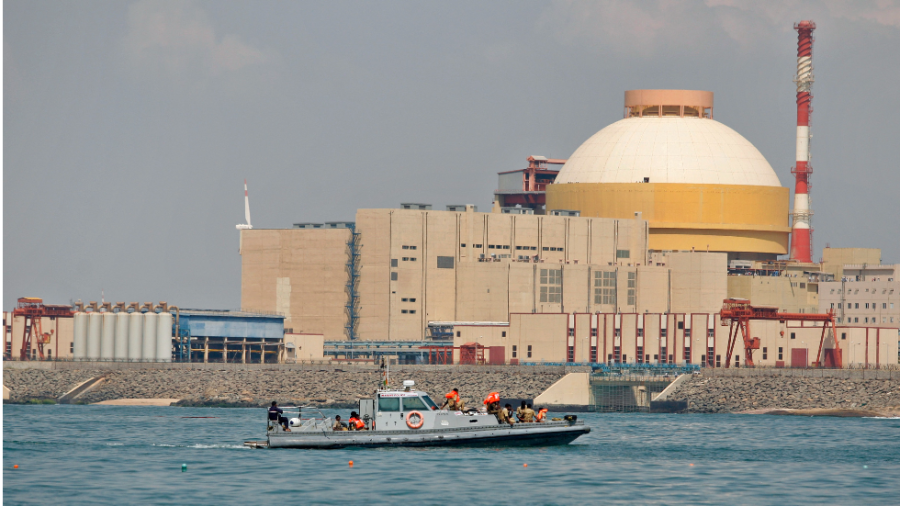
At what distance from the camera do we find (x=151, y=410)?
396 ft

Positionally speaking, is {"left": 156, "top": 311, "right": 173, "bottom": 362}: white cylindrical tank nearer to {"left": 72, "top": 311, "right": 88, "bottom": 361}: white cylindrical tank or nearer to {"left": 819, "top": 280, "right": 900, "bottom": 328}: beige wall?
{"left": 72, "top": 311, "right": 88, "bottom": 361}: white cylindrical tank

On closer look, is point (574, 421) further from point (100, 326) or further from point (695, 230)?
point (695, 230)

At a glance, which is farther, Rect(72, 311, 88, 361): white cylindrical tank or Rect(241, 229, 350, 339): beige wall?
Rect(241, 229, 350, 339): beige wall

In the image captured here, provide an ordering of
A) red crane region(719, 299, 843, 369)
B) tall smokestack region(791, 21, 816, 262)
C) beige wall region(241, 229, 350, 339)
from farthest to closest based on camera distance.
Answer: tall smokestack region(791, 21, 816, 262), beige wall region(241, 229, 350, 339), red crane region(719, 299, 843, 369)

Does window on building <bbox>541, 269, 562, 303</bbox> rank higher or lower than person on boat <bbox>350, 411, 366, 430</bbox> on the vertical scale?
higher

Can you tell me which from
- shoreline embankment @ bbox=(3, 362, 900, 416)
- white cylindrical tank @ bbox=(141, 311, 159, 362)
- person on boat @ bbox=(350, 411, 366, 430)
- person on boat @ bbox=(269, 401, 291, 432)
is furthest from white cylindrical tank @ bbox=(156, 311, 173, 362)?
person on boat @ bbox=(350, 411, 366, 430)

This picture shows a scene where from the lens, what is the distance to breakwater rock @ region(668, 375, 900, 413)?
407 ft

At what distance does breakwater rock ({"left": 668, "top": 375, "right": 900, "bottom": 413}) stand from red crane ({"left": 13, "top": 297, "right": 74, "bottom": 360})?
70.0 m

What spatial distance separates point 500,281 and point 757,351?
29428mm

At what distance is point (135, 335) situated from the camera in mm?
152625

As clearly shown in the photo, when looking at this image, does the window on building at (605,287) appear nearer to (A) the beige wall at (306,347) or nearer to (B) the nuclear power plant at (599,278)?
(B) the nuclear power plant at (599,278)

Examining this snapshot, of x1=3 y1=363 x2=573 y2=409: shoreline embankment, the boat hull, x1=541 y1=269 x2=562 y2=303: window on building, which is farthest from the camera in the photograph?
x1=541 y1=269 x2=562 y2=303: window on building

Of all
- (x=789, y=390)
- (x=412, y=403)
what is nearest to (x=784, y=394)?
(x=789, y=390)

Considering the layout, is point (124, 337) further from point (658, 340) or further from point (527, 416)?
point (527, 416)
